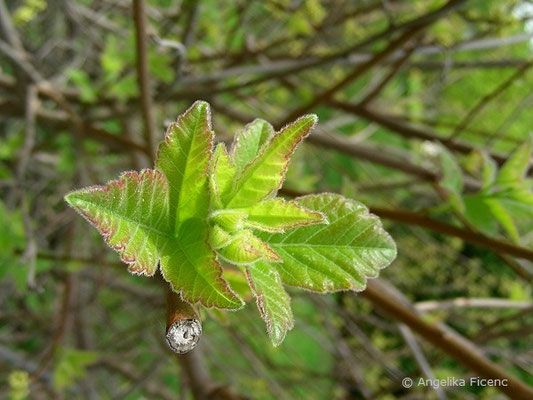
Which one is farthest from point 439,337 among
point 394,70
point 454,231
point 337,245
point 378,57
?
point 394,70

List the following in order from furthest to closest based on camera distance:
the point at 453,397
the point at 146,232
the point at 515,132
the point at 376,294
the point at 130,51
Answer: the point at 515,132 → the point at 453,397 → the point at 130,51 → the point at 376,294 → the point at 146,232

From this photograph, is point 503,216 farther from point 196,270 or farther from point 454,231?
point 196,270

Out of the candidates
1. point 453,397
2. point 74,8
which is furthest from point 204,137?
point 453,397

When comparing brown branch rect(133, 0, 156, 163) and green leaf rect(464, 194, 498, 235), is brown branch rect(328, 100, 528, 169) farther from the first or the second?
brown branch rect(133, 0, 156, 163)

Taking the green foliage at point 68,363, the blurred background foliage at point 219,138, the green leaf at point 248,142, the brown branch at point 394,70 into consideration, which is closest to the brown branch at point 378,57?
the blurred background foliage at point 219,138

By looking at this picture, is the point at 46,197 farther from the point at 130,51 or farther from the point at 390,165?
the point at 390,165
